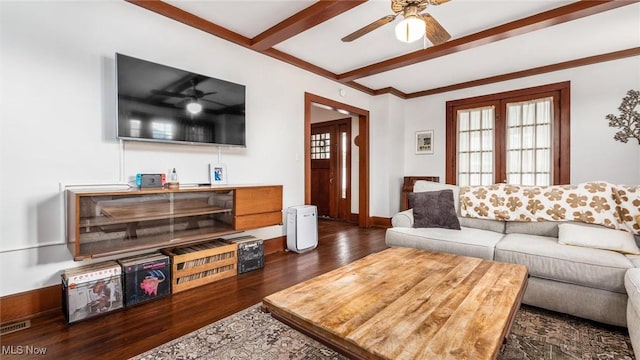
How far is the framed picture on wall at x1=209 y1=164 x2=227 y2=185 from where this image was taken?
3082mm

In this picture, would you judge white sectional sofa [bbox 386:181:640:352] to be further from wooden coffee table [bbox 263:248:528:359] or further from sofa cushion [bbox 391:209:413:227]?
wooden coffee table [bbox 263:248:528:359]

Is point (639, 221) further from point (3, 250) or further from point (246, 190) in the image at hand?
point (3, 250)

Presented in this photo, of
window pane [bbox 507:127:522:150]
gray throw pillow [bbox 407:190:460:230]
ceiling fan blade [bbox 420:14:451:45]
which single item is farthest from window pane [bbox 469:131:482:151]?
ceiling fan blade [bbox 420:14:451:45]

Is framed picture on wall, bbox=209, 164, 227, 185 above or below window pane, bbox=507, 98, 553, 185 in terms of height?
below

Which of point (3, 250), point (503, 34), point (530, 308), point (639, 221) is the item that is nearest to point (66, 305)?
point (3, 250)

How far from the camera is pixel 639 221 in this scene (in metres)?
2.30

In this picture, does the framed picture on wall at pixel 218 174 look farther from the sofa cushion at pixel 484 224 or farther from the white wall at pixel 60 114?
the sofa cushion at pixel 484 224

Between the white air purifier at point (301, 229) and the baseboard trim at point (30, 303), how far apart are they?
7.37 ft

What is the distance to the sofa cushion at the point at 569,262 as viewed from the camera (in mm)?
1902

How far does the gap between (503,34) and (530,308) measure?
270 centimetres

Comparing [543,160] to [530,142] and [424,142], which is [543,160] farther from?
[424,142]

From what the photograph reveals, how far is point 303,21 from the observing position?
110 inches

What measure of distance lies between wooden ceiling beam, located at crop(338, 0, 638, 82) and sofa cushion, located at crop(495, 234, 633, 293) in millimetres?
2112

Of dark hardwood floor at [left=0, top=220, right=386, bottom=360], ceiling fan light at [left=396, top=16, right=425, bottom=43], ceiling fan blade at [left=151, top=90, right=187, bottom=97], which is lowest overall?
dark hardwood floor at [left=0, top=220, right=386, bottom=360]
